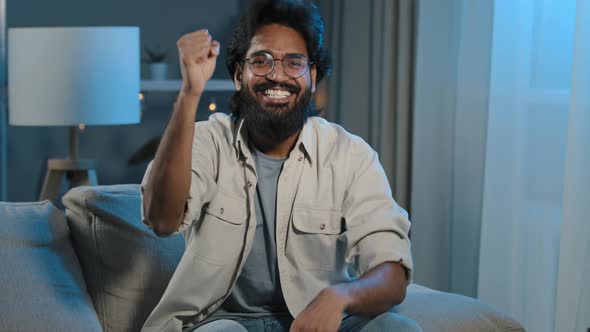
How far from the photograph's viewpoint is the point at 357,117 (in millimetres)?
3656

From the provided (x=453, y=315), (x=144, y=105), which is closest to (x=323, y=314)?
(x=453, y=315)

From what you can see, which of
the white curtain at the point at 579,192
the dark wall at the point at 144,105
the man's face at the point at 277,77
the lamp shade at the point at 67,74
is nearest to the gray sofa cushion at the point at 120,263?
the man's face at the point at 277,77

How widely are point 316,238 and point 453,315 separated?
323 mm

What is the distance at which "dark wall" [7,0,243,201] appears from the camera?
4.68m

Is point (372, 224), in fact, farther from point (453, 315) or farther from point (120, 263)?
point (120, 263)

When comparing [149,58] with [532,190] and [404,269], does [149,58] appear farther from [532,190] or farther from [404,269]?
[404,269]

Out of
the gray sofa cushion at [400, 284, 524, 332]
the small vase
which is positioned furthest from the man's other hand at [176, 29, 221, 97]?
the small vase

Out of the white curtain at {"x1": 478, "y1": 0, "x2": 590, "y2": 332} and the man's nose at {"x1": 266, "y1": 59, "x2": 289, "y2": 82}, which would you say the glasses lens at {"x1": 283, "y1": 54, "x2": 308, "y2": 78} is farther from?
the white curtain at {"x1": 478, "y1": 0, "x2": 590, "y2": 332}

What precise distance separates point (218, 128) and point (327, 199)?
0.91ft

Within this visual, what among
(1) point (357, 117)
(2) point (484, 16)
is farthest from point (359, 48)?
(2) point (484, 16)

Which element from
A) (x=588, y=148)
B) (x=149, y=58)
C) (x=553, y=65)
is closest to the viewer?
(x=588, y=148)

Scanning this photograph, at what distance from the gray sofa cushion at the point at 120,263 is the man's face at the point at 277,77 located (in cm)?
43

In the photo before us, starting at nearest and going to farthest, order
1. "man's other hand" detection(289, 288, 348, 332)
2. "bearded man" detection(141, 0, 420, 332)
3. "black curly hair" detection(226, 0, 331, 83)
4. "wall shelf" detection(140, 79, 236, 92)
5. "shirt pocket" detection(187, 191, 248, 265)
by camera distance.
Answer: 1. "man's other hand" detection(289, 288, 348, 332)
2. "bearded man" detection(141, 0, 420, 332)
3. "shirt pocket" detection(187, 191, 248, 265)
4. "black curly hair" detection(226, 0, 331, 83)
5. "wall shelf" detection(140, 79, 236, 92)

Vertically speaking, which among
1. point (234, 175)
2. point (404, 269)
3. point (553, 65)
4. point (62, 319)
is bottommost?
point (62, 319)
